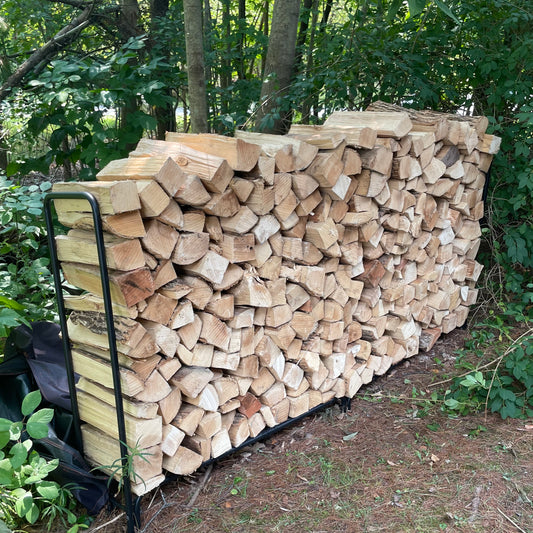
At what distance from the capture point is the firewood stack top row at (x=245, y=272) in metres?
1.80

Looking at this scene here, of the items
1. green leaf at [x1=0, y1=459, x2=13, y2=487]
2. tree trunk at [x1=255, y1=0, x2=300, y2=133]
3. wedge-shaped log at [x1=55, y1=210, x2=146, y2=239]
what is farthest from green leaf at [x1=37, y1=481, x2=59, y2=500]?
tree trunk at [x1=255, y1=0, x2=300, y2=133]

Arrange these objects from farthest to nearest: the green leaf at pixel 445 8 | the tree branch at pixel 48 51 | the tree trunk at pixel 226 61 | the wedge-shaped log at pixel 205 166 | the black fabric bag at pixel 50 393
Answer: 1. the tree trunk at pixel 226 61
2. the tree branch at pixel 48 51
3. the black fabric bag at pixel 50 393
4. the wedge-shaped log at pixel 205 166
5. the green leaf at pixel 445 8

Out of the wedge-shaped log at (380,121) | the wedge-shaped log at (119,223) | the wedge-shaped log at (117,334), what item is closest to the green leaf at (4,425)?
the wedge-shaped log at (117,334)

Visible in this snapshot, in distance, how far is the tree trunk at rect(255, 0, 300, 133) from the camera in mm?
4049

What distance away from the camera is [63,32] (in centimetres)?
428

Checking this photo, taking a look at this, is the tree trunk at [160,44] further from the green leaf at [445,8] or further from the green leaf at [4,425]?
the green leaf at [445,8]

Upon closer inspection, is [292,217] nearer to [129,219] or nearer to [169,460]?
[129,219]

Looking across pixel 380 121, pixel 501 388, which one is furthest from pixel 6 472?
pixel 501 388

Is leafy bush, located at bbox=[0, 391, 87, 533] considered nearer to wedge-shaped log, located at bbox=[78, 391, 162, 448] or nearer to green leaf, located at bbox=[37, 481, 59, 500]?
green leaf, located at bbox=[37, 481, 59, 500]

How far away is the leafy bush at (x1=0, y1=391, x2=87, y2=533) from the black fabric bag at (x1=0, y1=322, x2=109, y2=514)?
0.20 ft

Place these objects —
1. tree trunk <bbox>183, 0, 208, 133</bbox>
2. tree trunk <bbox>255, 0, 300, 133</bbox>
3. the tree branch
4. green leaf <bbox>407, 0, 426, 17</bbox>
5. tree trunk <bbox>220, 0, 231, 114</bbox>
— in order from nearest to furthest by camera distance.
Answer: green leaf <bbox>407, 0, 426, 17</bbox> → tree trunk <bbox>183, 0, 208, 133</bbox> → the tree branch → tree trunk <bbox>255, 0, 300, 133</bbox> → tree trunk <bbox>220, 0, 231, 114</bbox>

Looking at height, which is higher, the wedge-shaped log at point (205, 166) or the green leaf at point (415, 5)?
the green leaf at point (415, 5)

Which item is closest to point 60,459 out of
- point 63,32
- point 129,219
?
point 129,219

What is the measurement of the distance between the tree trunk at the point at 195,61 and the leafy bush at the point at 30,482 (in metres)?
2.57
